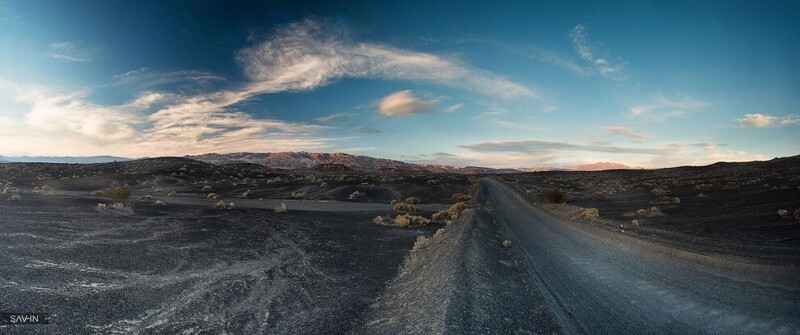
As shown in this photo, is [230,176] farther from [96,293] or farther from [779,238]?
[779,238]

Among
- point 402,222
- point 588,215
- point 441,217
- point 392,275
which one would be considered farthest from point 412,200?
point 392,275

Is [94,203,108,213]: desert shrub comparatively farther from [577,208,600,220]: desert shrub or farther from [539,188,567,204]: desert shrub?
[539,188,567,204]: desert shrub

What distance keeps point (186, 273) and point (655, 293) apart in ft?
40.1

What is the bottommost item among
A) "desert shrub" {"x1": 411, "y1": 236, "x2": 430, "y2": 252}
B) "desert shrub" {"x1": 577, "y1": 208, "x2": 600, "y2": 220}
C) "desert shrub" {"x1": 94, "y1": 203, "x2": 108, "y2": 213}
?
"desert shrub" {"x1": 411, "y1": 236, "x2": 430, "y2": 252}

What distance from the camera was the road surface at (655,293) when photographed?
762 cm

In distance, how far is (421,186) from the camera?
50781 mm

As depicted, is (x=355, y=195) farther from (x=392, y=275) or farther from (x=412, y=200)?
(x=392, y=275)

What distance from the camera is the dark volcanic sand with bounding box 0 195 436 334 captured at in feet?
22.9

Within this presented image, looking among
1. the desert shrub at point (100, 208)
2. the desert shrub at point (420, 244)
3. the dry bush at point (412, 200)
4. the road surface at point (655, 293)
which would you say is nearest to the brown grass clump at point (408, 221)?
the desert shrub at point (420, 244)

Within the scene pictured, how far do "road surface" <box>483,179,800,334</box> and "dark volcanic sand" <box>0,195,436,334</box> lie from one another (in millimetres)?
4749

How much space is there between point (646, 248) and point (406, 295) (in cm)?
1142

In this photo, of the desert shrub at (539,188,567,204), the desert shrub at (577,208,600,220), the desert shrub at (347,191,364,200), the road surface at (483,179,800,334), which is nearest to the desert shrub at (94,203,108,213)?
the desert shrub at (347,191,364,200)

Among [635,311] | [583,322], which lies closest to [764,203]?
[635,311]

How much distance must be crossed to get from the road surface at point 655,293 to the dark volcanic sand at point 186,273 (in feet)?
15.6
